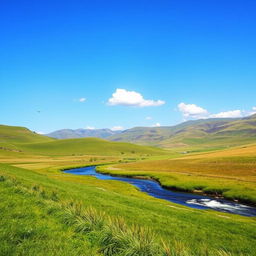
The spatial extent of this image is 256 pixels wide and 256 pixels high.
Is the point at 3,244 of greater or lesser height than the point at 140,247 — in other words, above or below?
above

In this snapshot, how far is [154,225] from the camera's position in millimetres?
21594

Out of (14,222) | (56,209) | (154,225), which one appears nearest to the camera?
(14,222)

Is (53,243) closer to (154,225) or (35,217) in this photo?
(35,217)

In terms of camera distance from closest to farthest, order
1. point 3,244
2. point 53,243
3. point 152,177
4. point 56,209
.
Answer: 1. point 3,244
2. point 53,243
3. point 56,209
4. point 152,177

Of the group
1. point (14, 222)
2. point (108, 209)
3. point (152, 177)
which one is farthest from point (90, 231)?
point (152, 177)

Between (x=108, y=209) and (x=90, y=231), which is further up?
(x=90, y=231)

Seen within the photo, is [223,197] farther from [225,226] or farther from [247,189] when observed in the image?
[225,226]

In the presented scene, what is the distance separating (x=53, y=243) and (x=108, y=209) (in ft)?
49.0

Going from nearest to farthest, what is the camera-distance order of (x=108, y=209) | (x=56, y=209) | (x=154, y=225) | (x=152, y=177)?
(x=56, y=209) → (x=154, y=225) → (x=108, y=209) → (x=152, y=177)

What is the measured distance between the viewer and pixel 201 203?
159ft

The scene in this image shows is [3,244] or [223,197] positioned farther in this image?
[223,197]

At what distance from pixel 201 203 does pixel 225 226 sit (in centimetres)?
2474

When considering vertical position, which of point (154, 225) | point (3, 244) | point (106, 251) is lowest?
point (154, 225)

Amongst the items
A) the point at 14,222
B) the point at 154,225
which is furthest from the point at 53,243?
the point at 154,225
